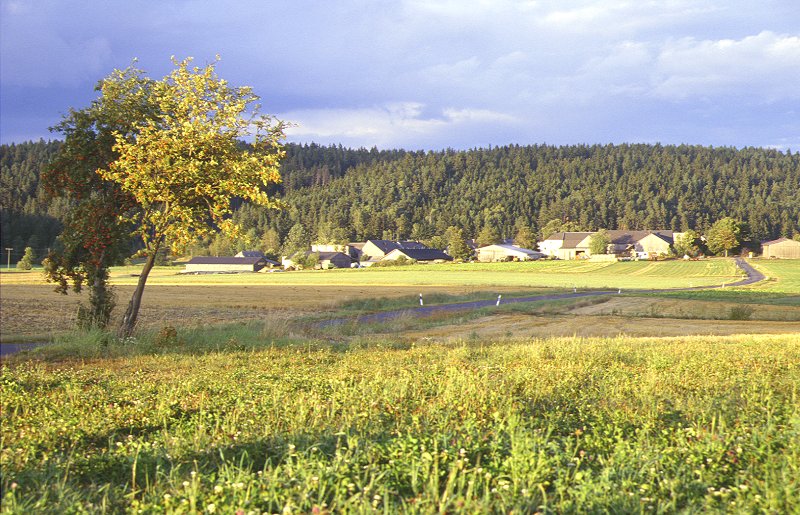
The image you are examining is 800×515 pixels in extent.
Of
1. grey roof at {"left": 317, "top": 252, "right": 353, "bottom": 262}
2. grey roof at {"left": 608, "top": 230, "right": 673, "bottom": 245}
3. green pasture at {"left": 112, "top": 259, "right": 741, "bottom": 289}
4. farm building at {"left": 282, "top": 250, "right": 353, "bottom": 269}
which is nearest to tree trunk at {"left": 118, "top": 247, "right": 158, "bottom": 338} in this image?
green pasture at {"left": 112, "top": 259, "right": 741, "bottom": 289}

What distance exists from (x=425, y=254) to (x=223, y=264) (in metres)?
48.8

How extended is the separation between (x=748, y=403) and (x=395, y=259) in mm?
136586

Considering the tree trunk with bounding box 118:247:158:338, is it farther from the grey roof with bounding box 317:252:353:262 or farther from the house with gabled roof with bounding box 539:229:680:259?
the house with gabled roof with bounding box 539:229:680:259

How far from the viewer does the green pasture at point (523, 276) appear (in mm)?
80000

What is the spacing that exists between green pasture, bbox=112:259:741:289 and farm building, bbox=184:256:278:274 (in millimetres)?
16932

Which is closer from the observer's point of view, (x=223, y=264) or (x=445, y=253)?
(x=223, y=264)

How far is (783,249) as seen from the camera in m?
146

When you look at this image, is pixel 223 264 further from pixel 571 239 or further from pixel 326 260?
pixel 571 239

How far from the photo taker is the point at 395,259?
144 m

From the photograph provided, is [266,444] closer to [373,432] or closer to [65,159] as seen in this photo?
[373,432]

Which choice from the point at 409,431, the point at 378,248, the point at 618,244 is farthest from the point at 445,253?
the point at 409,431

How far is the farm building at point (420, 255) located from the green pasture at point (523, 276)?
108 ft

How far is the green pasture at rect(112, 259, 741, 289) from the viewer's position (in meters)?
80.0

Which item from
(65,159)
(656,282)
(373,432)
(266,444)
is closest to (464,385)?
(373,432)
